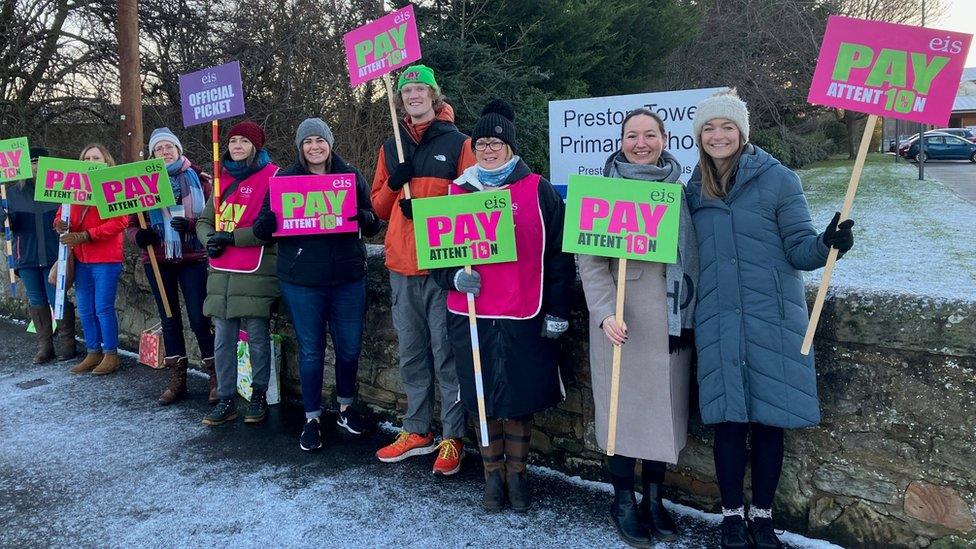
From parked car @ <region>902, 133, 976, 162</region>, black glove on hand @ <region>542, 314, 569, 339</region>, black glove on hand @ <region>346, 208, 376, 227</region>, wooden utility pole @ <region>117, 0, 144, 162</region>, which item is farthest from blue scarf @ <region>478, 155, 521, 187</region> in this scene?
parked car @ <region>902, 133, 976, 162</region>

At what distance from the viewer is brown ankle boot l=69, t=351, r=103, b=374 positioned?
570 cm

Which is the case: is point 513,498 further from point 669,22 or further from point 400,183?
point 669,22

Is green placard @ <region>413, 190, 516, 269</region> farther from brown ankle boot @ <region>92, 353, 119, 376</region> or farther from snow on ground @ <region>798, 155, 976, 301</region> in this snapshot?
brown ankle boot @ <region>92, 353, 119, 376</region>

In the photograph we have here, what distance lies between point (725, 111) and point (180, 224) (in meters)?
3.58

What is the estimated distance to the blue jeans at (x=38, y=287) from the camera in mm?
6086

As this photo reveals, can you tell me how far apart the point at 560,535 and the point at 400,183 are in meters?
1.94

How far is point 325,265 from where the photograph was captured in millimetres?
3943

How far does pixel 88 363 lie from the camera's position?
226 inches

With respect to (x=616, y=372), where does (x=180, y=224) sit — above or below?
above

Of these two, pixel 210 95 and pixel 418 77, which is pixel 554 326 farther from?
pixel 210 95

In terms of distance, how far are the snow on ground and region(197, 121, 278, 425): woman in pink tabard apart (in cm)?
315

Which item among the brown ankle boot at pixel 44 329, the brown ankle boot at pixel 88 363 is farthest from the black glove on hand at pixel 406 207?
the brown ankle boot at pixel 44 329

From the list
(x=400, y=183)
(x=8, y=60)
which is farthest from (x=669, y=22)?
(x=400, y=183)

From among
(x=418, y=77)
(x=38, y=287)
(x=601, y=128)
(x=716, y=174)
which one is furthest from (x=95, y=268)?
(x=716, y=174)
